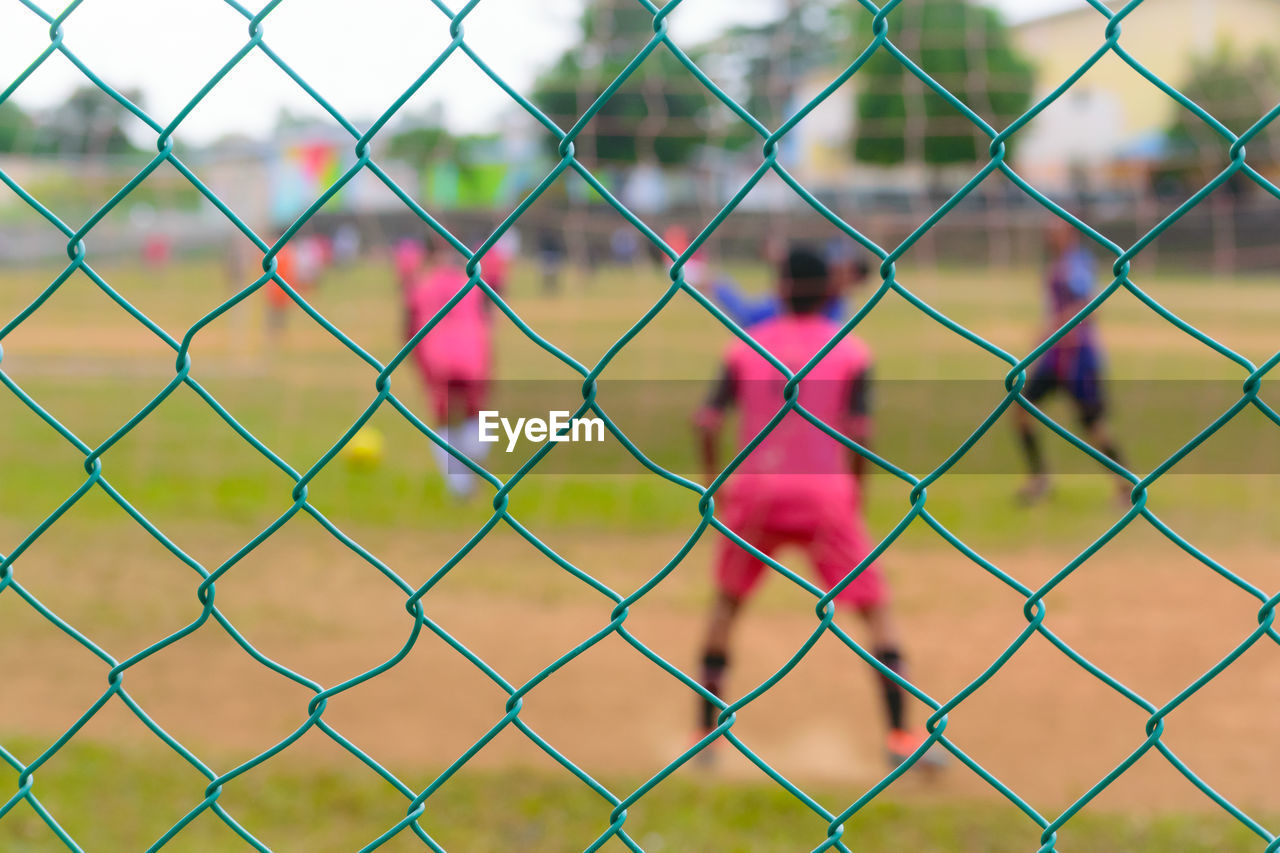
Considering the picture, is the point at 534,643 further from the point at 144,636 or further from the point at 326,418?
the point at 326,418

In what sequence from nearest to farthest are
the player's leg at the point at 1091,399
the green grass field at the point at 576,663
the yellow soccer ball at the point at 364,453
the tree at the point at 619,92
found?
1. the green grass field at the point at 576,663
2. the player's leg at the point at 1091,399
3. the yellow soccer ball at the point at 364,453
4. the tree at the point at 619,92

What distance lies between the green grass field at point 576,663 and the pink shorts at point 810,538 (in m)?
0.62

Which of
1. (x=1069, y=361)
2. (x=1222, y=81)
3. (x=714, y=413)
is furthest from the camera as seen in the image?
(x=1222, y=81)

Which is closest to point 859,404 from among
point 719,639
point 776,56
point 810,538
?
point 810,538

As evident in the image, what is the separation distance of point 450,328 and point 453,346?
0.12 metres

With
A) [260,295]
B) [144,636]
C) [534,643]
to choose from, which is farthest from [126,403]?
[534,643]

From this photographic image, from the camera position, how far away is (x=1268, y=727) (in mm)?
4016

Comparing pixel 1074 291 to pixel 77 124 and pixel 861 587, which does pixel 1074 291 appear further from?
pixel 77 124

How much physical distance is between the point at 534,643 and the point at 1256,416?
8425mm

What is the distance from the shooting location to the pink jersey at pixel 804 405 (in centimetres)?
359

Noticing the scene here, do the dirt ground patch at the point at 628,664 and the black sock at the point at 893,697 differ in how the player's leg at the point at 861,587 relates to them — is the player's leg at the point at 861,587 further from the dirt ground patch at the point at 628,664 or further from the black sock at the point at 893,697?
the dirt ground patch at the point at 628,664

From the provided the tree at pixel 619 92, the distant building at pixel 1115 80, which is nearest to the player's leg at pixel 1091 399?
the tree at pixel 619 92

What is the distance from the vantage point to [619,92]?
32.6ft

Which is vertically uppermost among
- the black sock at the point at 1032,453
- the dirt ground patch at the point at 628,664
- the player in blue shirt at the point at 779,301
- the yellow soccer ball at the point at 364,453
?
the player in blue shirt at the point at 779,301
